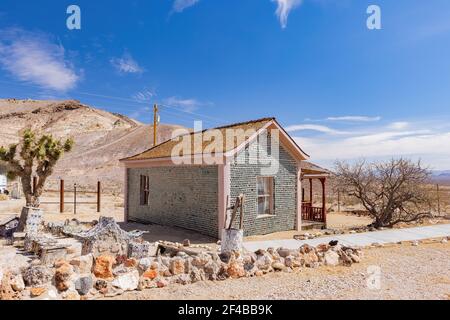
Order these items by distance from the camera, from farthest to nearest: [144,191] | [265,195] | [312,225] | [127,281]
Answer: [144,191], [312,225], [265,195], [127,281]

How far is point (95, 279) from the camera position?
698 cm

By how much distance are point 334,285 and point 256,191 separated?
6.33m

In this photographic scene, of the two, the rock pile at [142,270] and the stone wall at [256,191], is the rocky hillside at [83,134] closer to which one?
the stone wall at [256,191]

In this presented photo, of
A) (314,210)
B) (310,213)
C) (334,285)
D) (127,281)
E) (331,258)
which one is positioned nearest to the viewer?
(127,281)

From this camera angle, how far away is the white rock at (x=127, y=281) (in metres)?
6.78

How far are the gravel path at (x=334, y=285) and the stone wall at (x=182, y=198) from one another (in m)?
5.15

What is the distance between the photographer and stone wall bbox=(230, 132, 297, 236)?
1283 cm

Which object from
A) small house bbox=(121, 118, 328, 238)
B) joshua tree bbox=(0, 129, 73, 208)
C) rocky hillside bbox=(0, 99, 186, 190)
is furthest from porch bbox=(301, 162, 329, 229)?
rocky hillside bbox=(0, 99, 186, 190)

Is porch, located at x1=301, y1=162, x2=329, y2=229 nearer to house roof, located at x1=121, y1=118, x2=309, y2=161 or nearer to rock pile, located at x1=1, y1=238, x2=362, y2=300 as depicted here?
house roof, located at x1=121, y1=118, x2=309, y2=161

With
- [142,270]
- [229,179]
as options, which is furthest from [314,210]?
[142,270]

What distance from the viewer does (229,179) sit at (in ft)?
40.7

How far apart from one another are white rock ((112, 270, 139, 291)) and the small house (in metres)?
5.23

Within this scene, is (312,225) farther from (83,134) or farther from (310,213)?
(83,134)
